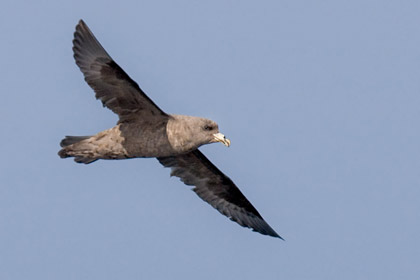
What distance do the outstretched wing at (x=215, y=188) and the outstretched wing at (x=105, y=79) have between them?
2.02 m

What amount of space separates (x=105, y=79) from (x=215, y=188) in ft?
10.9

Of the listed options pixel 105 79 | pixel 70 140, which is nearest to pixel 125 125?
pixel 105 79

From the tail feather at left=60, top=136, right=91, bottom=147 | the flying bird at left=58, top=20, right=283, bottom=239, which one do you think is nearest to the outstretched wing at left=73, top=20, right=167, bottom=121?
the flying bird at left=58, top=20, right=283, bottom=239

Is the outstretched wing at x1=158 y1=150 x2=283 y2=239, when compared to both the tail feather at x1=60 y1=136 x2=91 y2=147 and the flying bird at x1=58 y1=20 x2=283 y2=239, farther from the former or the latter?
the tail feather at x1=60 y1=136 x2=91 y2=147

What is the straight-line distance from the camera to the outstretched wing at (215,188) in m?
15.3

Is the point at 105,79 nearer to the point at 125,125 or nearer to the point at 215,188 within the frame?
the point at 125,125

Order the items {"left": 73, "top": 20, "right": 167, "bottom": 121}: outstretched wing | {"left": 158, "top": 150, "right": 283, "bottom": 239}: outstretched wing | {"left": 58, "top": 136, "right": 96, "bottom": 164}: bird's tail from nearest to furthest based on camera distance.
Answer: {"left": 73, "top": 20, "right": 167, "bottom": 121}: outstretched wing → {"left": 58, "top": 136, "right": 96, "bottom": 164}: bird's tail → {"left": 158, "top": 150, "right": 283, "bottom": 239}: outstretched wing

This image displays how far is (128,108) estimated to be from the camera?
1352 centimetres

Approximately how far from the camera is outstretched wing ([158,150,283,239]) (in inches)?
603

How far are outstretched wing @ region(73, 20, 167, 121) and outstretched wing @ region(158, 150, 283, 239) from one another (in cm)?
202

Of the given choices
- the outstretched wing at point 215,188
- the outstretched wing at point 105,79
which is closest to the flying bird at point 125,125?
the outstretched wing at point 105,79

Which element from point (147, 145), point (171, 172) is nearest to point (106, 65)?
point (147, 145)

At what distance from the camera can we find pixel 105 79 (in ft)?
43.9

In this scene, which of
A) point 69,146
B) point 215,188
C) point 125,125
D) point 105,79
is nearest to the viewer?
point 105,79
